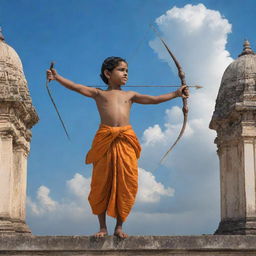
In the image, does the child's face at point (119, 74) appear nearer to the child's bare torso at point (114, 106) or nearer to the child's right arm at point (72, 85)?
the child's bare torso at point (114, 106)

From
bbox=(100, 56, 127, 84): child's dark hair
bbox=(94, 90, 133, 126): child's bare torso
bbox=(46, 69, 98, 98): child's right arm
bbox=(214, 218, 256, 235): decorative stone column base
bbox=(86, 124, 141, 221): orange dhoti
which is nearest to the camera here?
bbox=(86, 124, 141, 221): orange dhoti

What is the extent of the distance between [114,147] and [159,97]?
39.0 inches

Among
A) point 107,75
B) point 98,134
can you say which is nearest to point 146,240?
point 98,134

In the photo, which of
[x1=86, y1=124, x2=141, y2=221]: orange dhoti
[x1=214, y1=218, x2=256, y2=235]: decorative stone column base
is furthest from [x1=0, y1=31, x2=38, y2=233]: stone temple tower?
[x1=86, y1=124, x2=141, y2=221]: orange dhoti

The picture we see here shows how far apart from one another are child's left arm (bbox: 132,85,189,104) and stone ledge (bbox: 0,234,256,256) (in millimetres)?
1881

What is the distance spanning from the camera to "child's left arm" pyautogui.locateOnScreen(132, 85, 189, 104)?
8.38 metres

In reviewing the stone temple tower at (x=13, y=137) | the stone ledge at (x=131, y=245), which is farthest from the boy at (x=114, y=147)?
the stone temple tower at (x=13, y=137)

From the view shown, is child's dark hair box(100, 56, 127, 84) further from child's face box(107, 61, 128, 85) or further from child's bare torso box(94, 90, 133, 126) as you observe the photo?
child's bare torso box(94, 90, 133, 126)

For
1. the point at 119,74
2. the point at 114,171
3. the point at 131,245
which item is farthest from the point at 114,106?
the point at 131,245

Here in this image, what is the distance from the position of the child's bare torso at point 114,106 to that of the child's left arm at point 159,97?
12 cm

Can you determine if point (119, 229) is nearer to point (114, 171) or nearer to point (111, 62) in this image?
point (114, 171)

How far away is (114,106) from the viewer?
27.5 ft

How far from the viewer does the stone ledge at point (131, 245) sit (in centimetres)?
810

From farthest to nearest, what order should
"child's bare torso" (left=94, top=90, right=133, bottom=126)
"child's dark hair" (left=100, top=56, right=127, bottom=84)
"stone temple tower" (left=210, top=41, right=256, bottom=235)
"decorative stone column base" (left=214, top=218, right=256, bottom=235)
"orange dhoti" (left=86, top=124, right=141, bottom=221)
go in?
"stone temple tower" (left=210, top=41, right=256, bottom=235) < "decorative stone column base" (left=214, top=218, right=256, bottom=235) < "child's dark hair" (left=100, top=56, right=127, bottom=84) < "child's bare torso" (left=94, top=90, right=133, bottom=126) < "orange dhoti" (left=86, top=124, right=141, bottom=221)
